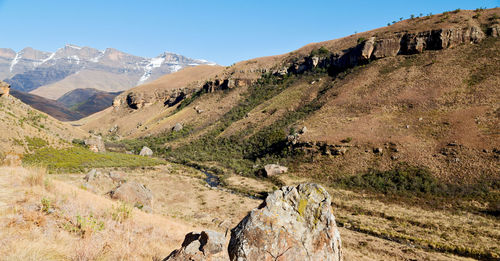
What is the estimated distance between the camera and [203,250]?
529 cm

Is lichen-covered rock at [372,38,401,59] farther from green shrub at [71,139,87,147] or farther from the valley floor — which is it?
green shrub at [71,139,87,147]

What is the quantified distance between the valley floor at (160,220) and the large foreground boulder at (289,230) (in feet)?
2.24

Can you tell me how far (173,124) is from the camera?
Answer: 84.5 m

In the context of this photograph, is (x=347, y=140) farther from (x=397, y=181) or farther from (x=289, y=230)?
(x=289, y=230)

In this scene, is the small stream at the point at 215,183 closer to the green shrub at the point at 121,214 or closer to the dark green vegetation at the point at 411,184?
the dark green vegetation at the point at 411,184

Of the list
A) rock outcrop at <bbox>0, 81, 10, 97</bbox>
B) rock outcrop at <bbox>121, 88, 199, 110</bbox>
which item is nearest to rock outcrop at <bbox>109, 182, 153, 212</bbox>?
rock outcrop at <bbox>0, 81, 10, 97</bbox>

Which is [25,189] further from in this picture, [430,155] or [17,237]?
[430,155]

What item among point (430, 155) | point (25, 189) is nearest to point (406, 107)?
point (430, 155)

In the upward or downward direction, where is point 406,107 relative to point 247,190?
upward

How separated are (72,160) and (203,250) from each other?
4466 cm

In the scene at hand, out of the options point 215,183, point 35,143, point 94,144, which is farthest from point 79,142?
point 215,183

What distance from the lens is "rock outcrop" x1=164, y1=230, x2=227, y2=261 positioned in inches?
204

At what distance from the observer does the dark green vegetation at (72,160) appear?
113 ft

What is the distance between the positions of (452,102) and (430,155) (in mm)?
15100
